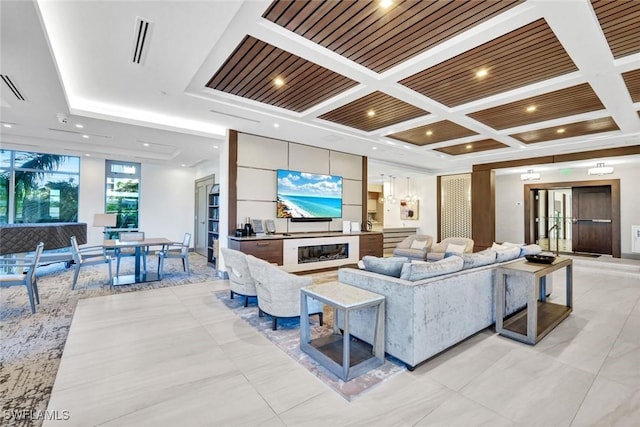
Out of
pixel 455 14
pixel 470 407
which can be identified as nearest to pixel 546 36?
pixel 455 14

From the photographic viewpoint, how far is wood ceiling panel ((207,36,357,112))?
3.25m

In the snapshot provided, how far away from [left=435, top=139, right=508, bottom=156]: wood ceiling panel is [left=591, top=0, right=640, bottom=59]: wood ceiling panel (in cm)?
385

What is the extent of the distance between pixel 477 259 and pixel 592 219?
331 inches

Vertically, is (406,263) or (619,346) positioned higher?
(406,263)

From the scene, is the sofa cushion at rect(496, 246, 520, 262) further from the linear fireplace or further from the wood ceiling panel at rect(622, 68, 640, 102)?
the linear fireplace

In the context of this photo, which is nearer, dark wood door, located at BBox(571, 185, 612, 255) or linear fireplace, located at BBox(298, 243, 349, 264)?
linear fireplace, located at BBox(298, 243, 349, 264)

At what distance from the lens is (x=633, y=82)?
380cm

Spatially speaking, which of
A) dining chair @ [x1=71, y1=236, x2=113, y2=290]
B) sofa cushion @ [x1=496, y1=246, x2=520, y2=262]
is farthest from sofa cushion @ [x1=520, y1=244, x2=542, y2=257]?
dining chair @ [x1=71, y1=236, x2=113, y2=290]

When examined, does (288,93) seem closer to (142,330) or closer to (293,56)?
(293,56)

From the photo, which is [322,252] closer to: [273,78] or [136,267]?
[136,267]

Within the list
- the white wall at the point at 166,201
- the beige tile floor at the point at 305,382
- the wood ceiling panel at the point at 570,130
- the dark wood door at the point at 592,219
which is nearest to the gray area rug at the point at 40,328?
the beige tile floor at the point at 305,382

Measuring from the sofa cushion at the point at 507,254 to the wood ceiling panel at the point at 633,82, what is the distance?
2.48m

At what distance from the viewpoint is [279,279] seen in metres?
3.33

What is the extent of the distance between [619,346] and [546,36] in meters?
3.24
